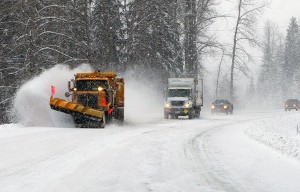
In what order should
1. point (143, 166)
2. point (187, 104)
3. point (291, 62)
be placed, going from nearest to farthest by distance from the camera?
point (143, 166) → point (187, 104) → point (291, 62)

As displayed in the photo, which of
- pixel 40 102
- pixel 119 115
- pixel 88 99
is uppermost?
pixel 88 99

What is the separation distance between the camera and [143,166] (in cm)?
914

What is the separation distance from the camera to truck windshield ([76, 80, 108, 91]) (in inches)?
872

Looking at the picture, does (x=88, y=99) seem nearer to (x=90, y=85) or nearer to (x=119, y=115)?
(x=90, y=85)

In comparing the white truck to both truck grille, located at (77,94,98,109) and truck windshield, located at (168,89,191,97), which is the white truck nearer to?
truck windshield, located at (168,89,191,97)

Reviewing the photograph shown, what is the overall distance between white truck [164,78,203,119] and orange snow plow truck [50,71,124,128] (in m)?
8.70

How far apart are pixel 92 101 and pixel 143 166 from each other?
12.9 metres

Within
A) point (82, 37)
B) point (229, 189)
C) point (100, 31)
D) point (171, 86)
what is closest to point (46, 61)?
point (82, 37)

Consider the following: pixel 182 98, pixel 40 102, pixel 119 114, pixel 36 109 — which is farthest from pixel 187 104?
pixel 36 109

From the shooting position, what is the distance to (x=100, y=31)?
45.8 m

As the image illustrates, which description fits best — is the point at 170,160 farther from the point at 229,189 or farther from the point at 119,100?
the point at 119,100

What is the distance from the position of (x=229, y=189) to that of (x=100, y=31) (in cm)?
4021

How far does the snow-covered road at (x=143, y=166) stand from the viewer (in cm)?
713

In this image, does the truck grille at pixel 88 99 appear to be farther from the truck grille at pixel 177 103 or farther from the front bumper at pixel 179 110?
the truck grille at pixel 177 103
